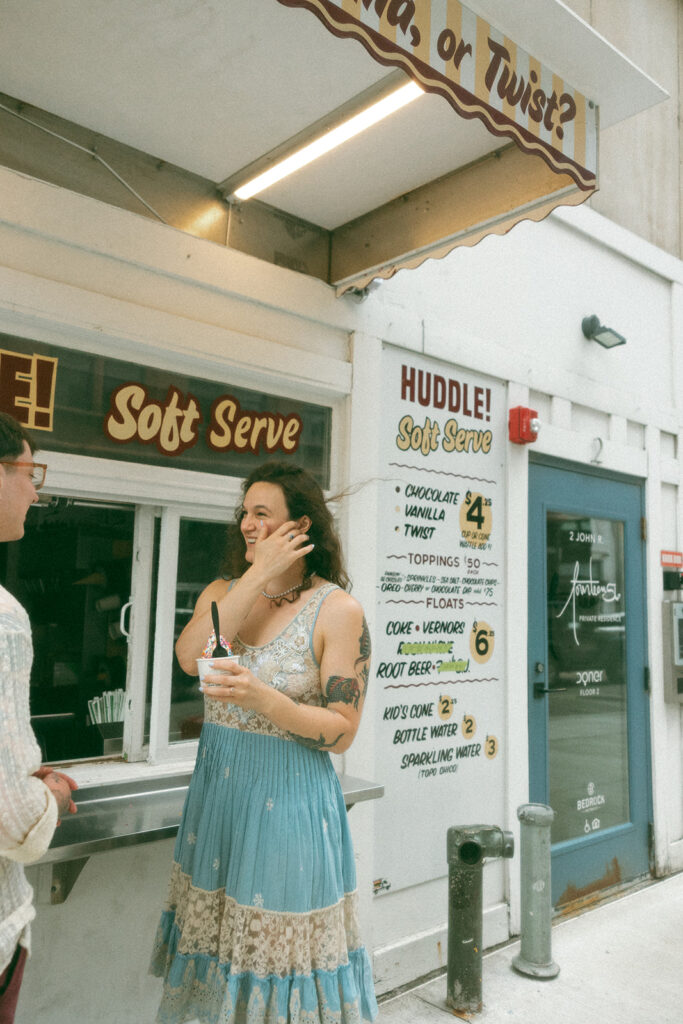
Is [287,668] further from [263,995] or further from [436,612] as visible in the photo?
[436,612]

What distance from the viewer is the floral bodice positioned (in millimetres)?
1997

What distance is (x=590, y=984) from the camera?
339 cm

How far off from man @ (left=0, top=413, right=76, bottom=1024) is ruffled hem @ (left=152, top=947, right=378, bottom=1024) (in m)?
0.58

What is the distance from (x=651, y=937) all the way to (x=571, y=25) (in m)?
4.13

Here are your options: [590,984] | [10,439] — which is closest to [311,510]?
[10,439]

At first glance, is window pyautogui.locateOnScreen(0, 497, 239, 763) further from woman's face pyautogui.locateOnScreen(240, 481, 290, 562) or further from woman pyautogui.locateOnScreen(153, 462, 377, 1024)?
woman pyautogui.locateOnScreen(153, 462, 377, 1024)

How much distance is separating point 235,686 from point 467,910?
6.66 feet

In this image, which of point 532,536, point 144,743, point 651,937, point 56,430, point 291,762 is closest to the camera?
point 291,762

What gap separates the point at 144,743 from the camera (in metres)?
2.88

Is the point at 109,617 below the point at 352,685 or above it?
above

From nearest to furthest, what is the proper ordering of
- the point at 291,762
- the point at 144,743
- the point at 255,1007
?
the point at 255,1007, the point at 291,762, the point at 144,743

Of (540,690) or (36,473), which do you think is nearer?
(36,473)

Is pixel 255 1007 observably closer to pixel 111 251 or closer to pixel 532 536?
pixel 111 251

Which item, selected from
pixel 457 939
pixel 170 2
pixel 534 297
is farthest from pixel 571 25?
pixel 457 939
